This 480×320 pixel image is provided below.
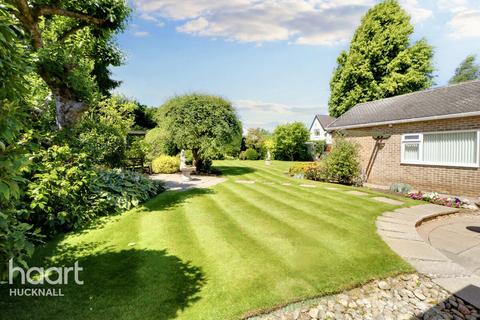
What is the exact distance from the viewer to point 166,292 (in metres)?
4.07

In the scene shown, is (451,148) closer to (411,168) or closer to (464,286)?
(411,168)

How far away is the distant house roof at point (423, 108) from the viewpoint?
11.0m

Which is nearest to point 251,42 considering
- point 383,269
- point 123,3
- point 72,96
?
point 123,3

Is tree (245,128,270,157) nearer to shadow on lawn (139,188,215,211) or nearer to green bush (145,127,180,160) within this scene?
green bush (145,127,180,160)

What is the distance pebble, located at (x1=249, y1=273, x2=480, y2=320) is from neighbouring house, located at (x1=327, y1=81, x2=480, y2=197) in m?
8.91

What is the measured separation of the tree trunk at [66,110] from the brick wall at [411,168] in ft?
47.7

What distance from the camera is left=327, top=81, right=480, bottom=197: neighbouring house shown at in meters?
10.6

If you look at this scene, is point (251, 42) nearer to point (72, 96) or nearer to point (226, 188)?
point (226, 188)

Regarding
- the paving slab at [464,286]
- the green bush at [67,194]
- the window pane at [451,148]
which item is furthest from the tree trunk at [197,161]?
the paving slab at [464,286]

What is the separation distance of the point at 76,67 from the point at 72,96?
96 cm

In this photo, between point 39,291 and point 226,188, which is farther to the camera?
point 226,188

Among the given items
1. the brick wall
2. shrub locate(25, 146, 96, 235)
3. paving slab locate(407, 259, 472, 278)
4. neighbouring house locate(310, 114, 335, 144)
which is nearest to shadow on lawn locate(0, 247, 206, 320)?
shrub locate(25, 146, 96, 235)

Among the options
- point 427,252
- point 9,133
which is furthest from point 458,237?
point 9,133

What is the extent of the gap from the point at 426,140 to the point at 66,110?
15106mm
